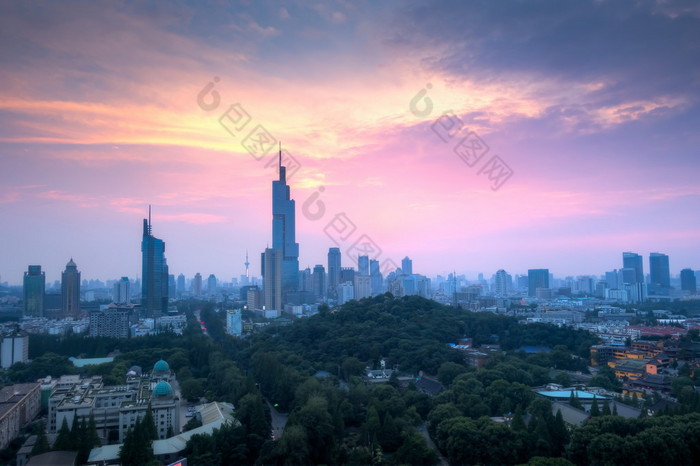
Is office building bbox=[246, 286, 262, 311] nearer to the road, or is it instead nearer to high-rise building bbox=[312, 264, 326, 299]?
high-rise building bbox=[312, 264, 326, 299]

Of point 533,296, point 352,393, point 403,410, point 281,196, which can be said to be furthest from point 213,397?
point 533,296

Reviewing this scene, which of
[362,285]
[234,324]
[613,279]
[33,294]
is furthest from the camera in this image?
[613,279]

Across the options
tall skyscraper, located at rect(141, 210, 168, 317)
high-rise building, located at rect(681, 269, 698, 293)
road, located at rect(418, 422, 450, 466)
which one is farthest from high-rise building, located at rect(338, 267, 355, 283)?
road, located at rect(418, 422, 450, 466)

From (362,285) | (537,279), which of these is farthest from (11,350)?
(537,279)

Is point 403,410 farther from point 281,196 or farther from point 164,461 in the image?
point 281,196

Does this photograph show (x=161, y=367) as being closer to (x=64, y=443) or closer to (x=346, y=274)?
(x=64, y=443)
